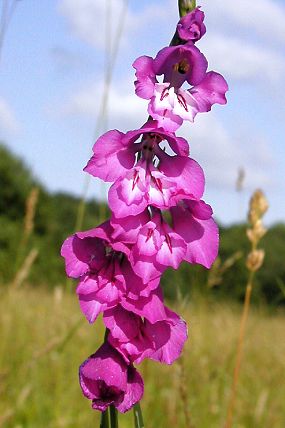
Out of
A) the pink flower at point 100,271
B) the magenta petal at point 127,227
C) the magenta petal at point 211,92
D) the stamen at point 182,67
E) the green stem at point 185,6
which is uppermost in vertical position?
the green stem at point 185,6

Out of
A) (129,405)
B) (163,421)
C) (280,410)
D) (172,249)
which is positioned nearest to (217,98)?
(172,249)

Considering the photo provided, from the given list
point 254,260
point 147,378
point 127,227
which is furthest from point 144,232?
point 147,378

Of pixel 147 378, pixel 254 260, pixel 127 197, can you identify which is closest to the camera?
pixel 127 197

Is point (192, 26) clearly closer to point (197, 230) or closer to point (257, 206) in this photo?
point (197, 230)

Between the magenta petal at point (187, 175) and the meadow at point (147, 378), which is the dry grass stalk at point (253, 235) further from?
the magenta petal at point (187, 175)

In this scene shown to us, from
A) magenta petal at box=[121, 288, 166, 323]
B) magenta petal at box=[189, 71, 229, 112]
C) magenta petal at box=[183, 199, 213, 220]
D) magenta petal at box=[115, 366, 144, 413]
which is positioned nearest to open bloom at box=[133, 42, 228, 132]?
magenta petal at box=[189, 71, 229, 112]

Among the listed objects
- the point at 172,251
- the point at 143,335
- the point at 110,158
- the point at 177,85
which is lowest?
the point at 143,335

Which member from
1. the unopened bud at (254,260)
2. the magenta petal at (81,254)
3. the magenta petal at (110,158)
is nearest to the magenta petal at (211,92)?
the magenta petal at (110,158)
